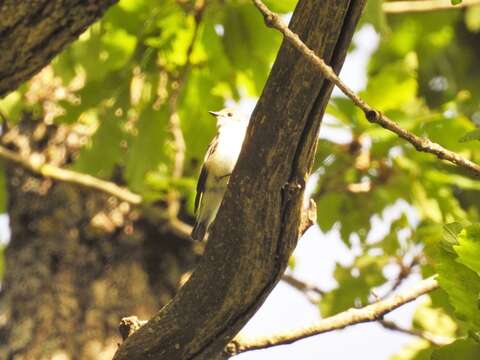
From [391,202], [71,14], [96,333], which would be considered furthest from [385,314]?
[96,333]

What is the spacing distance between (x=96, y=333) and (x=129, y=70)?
5.01 feet

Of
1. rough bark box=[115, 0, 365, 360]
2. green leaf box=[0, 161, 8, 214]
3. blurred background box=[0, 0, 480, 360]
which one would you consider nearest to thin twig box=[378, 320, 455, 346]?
blurred background box=[0, 0, 480, 360]

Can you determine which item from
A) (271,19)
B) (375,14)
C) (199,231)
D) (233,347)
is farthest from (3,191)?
(271,19)

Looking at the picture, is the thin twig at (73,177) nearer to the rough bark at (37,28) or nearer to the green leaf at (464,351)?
the rough bark at (37,28)

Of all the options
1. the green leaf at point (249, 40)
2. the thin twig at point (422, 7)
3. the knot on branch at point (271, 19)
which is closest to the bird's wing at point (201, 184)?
the green leaf at point (249, 40)

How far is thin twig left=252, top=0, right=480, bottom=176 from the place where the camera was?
2.18 m

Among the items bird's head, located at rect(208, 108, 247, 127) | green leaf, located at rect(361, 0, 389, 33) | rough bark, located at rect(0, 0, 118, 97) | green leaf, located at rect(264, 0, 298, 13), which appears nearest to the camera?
rough bark, located at rect(0, 0, 118, 97)

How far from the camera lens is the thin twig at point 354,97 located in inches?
85.8

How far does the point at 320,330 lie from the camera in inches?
112

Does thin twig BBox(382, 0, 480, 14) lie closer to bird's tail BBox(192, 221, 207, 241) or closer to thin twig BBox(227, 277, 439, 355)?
Result: bird's tail BBox(192, 221, 207, 241)

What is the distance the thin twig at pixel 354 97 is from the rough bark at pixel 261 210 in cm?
5

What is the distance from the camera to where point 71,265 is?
17.0 feet

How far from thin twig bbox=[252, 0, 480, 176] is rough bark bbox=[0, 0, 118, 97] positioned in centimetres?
86

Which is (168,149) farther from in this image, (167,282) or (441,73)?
(441,73)
